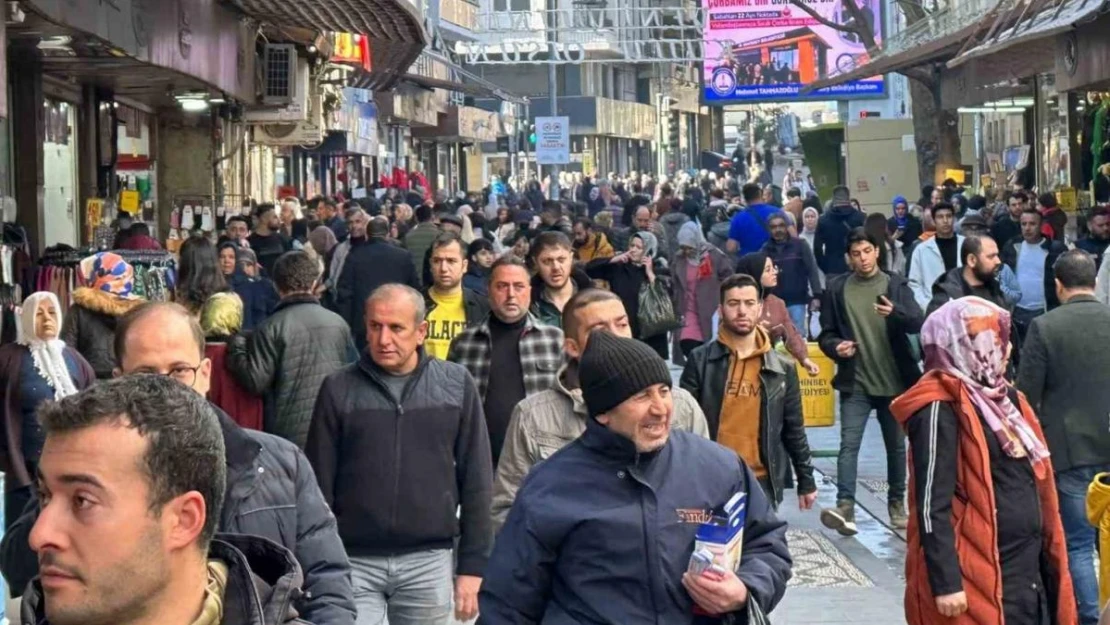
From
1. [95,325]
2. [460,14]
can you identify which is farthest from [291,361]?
[460,14]

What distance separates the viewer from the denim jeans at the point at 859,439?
1107 centimetres

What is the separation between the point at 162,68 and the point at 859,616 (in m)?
8.13

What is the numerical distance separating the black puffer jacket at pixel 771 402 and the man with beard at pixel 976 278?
8.49ft

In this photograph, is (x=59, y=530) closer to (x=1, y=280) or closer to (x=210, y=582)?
(x=210, y=582)

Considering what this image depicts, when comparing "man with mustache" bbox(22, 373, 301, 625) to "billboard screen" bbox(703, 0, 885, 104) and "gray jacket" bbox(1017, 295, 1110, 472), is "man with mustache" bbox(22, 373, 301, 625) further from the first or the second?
"billboard screen" bbox(703, 0, 885, 104)

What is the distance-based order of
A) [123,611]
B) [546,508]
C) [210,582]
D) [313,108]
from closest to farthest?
[123,611] < [210,582] < [546,508] < [313,108]

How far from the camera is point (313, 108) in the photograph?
24.1m

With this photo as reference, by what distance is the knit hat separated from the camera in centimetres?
473

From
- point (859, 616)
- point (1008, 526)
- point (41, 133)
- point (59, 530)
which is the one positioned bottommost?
point (859, 616)

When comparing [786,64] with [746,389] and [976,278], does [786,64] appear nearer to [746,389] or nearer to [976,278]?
[976,278]

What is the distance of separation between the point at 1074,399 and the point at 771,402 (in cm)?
121

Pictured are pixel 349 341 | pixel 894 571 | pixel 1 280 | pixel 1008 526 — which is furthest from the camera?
pixel 1 280

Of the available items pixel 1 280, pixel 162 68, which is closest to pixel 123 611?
pixel 1 280

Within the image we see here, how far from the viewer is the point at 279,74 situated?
21375 mm
